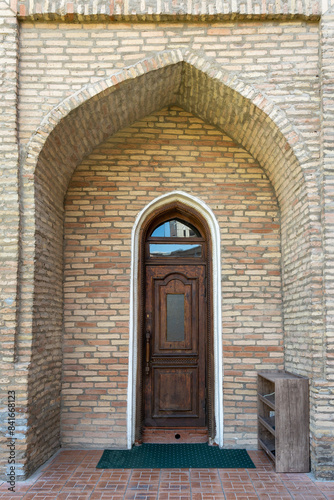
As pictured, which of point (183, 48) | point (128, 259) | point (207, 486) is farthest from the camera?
point (128, 259)

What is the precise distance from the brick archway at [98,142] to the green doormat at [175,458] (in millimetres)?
761

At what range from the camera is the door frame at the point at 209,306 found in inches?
211

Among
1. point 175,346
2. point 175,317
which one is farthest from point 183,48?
point 175,346

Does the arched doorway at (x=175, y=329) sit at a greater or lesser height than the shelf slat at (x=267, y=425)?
greater

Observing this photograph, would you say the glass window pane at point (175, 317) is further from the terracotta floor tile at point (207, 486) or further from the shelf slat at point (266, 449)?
the terracotta floor tile at point (207, 486)

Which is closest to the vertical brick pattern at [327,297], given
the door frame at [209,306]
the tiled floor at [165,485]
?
the tiled floor at [165,485]

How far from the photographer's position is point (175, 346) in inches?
224

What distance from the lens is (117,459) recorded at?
4.91 meters

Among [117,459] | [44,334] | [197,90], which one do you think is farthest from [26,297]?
[197,90]

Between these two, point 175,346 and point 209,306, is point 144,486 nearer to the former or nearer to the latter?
point 175,346

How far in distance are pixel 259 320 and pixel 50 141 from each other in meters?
3.16

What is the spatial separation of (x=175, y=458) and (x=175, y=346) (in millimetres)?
1310

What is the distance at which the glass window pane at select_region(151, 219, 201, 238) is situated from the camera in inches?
233

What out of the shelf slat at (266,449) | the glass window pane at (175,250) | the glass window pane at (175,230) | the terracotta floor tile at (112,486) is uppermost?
the glass window pane at (175,230)
